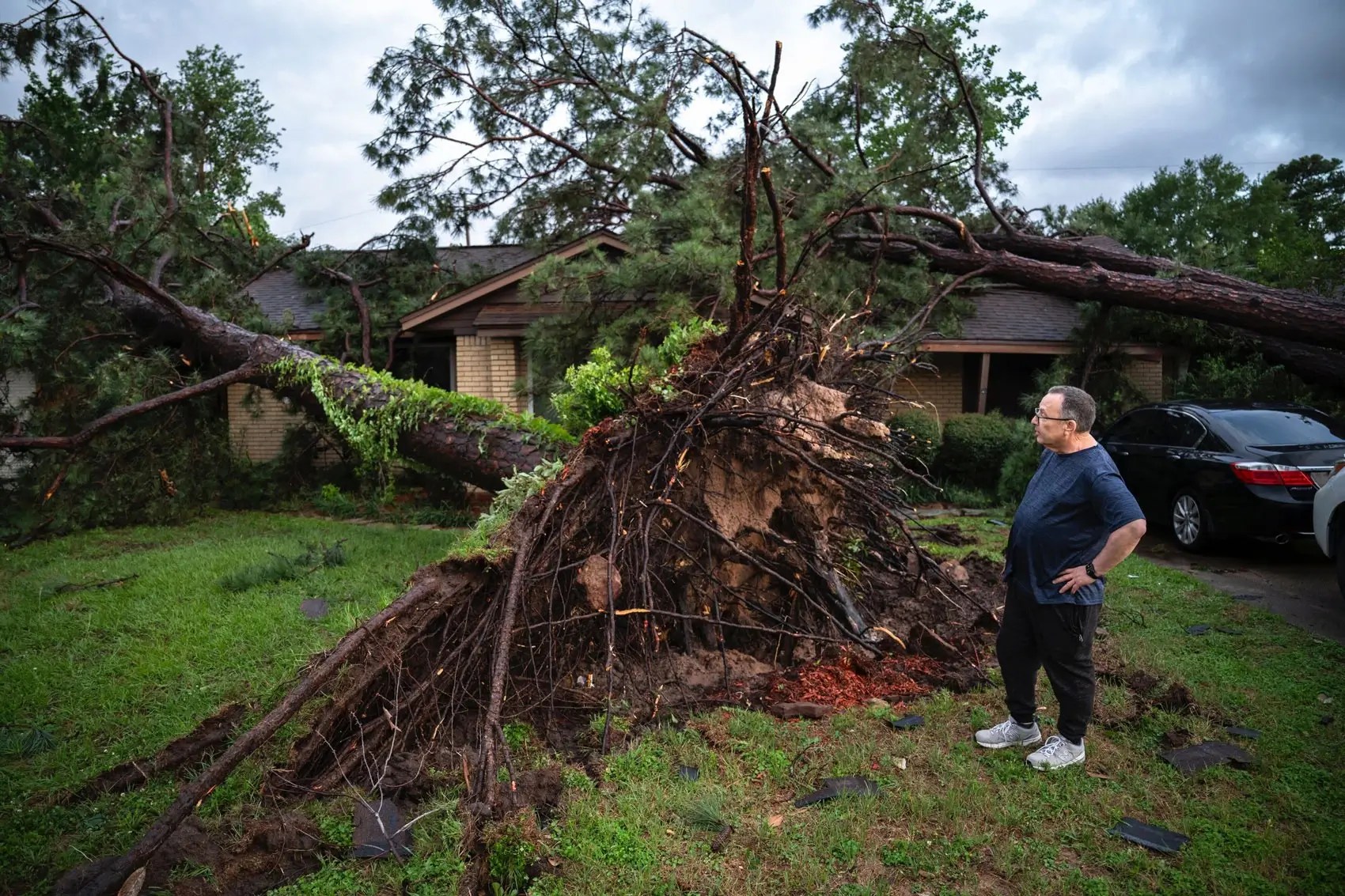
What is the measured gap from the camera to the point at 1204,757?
3.73m

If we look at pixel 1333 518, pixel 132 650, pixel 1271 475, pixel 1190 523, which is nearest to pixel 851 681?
pixel 1333 518

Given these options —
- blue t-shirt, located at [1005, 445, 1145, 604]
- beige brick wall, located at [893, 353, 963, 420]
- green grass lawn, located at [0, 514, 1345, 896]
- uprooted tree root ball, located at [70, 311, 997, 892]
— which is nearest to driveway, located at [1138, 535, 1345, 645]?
green grass lawn, located at [0, 514, 1345, 896]

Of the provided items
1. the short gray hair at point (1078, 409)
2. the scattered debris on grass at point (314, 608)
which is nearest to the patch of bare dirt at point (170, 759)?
the scattered debris on grass at point (314, 608)

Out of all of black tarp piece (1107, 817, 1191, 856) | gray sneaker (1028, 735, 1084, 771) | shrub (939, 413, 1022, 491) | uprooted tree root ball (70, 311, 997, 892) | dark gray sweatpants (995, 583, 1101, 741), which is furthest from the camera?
shrub (939, 413, 1022, 491)

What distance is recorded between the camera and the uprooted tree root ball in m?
3.86

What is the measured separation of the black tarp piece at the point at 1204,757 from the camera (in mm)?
3654

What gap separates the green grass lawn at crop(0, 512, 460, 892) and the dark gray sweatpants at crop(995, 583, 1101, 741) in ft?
11.3

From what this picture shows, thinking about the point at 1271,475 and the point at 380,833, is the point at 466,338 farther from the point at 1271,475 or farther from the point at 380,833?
the point at 380,833

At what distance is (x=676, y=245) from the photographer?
8.41 metres

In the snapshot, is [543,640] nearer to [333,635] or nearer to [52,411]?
[333,635]

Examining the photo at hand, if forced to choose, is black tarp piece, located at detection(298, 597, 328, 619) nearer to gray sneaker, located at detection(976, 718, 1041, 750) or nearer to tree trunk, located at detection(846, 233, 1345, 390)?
gray sneaker, located at detection(976, 718, 1041, 750)

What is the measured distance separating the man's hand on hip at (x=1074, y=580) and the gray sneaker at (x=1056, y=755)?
0.71 meters

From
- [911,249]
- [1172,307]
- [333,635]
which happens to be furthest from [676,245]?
[1172,307]

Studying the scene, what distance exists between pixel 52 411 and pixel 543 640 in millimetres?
8767
